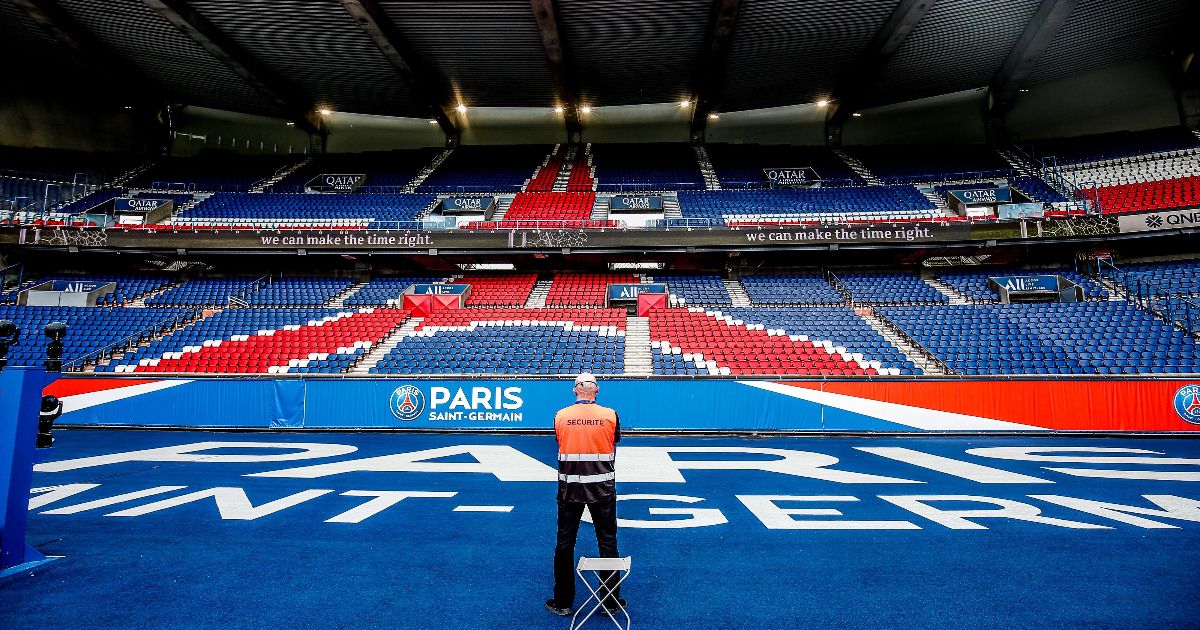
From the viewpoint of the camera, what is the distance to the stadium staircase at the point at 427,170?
28.2 m

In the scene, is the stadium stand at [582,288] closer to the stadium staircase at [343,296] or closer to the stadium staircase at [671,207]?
the stadium staircase at [671,207]

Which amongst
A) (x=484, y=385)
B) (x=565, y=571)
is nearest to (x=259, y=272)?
(x=484, y=385)

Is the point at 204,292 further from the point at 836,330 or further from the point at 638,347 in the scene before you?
the point at 836,330

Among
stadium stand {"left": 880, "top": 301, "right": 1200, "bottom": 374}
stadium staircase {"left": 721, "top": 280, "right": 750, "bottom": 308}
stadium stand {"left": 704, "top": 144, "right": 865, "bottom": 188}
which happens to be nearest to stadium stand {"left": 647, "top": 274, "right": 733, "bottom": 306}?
stadium staircase {"left": 721, "top": 280, "right": 750, "bottom": 308}

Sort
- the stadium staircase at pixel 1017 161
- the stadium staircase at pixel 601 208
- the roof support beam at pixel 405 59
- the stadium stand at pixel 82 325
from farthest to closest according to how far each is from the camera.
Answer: the stadium staircase at pixel 1017 161 < the stadium staircase at pixel 601 208 < the roof support beam at pixel 405 59 < the stadium stand at pixel 82 325

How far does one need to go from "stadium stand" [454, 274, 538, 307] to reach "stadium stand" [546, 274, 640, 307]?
3.59ft

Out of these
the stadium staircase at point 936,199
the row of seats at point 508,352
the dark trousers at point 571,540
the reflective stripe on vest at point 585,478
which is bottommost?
the dark trousers at point 571,540

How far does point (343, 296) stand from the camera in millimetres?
21078

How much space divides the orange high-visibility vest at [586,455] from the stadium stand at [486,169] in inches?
987

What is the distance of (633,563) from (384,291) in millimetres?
19605

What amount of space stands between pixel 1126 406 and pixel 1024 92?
2401 cm

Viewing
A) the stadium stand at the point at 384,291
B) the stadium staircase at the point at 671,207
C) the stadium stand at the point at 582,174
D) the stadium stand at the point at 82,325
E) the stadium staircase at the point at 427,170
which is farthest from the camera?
the stadium staircase at the point at 427,170

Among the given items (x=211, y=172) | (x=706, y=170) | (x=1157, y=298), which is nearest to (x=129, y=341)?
(x=211, y=172)

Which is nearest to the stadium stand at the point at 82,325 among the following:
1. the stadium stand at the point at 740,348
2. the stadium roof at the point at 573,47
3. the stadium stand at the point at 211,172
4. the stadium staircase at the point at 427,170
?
the stadium stand at the point at 211,172
